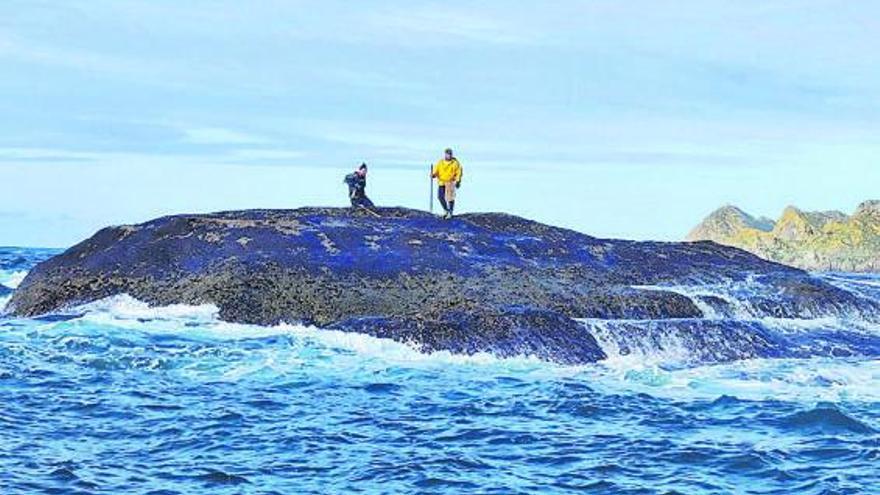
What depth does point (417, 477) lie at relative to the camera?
17.8m

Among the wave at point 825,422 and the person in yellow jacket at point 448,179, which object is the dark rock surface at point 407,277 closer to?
the person in yellow jacket at point 448,179

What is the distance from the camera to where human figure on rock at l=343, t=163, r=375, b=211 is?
146 ft

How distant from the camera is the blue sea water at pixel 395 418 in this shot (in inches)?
701

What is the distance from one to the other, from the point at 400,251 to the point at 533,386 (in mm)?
11439

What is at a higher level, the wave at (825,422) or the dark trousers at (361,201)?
the dark trousers at (361,201)

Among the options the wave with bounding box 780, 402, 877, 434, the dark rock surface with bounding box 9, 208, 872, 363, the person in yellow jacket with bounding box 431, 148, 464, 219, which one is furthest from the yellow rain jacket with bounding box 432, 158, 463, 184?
the wave with bounding box 780, 402, 877, 434

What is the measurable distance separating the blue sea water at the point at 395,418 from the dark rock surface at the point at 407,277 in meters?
1.09

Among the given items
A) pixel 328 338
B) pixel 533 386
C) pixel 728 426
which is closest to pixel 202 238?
pixel 328 338

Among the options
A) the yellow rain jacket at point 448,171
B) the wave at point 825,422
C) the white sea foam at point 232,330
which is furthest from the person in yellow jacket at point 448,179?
the wave at point 825,422

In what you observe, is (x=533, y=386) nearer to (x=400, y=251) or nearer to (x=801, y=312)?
(x=400, y=251)

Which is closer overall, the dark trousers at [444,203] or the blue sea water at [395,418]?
the blue sea water at [395,418]

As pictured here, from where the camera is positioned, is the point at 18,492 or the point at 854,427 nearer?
the point at 18,492

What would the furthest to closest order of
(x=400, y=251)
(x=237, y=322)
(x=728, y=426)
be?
(x=400, y=251), (x=237, y=322), (x=728, y=426)

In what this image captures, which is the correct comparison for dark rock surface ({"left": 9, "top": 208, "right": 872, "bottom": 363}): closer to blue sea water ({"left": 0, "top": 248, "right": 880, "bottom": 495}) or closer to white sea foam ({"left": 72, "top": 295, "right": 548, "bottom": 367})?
white sea foam ({"left": 72, "top": 295, "right": 548, "bottom": 367})
